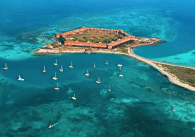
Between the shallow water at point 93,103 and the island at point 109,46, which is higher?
the island at point 109,46

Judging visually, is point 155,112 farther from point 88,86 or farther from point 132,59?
point 132,59

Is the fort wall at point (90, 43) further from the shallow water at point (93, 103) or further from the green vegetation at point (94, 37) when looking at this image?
the shallow water at point (93, 103)

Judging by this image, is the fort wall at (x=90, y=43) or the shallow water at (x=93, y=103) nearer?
the shallow water at (x=93, y=103)

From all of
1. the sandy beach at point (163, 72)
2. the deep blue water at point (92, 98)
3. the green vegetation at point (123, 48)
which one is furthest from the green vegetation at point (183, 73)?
the green vegetation at point (123, 48)

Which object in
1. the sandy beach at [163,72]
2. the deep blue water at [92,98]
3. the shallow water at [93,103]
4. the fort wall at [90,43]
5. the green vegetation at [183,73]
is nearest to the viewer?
the shallow water at [93,103]

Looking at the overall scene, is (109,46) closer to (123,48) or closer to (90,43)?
(123,48)

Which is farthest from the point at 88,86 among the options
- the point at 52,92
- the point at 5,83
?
the point at 5,83

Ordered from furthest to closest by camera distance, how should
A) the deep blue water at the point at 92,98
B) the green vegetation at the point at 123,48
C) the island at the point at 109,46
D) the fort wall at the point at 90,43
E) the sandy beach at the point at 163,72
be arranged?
the fort wall at the point at 90,43 < the green vegetation at the point at 123,48 < the island at the point at 109,46 < the sandy beach at the point at 163,72 < the deep blue water at the point at 92,98

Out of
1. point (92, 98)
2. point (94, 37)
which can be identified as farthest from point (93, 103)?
point (94, 37)
